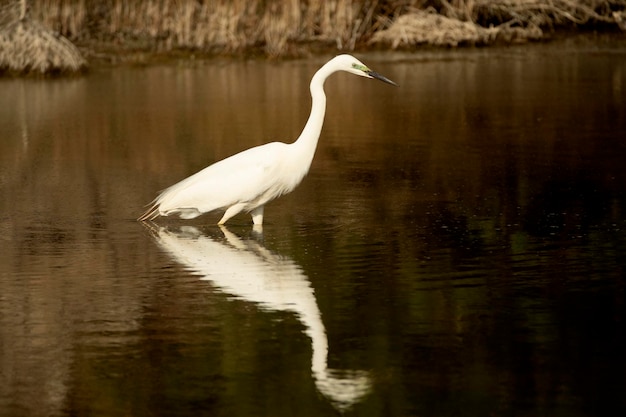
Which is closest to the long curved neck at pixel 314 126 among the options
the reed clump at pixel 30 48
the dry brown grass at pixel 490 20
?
the reed clump at pixel 30 48

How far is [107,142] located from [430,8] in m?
8.79

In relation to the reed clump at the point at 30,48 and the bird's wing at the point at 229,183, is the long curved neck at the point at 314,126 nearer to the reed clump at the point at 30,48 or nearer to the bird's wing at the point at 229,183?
the bird's wing at the point at 229,183

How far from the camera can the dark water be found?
6.15m

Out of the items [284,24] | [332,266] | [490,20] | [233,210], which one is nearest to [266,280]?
[332,266]

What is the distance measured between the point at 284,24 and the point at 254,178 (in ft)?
37.5

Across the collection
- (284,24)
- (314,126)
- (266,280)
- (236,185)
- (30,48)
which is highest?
(284,24)

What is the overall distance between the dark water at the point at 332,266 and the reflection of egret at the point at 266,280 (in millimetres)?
20

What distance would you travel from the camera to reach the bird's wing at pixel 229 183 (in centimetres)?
941

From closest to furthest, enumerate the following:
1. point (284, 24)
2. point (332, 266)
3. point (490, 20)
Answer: point (332, 266)
point (284, 24)
point (490, 20)

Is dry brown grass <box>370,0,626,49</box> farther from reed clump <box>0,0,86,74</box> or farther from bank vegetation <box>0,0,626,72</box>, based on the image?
reed clump <box>0,0,86,74</box>

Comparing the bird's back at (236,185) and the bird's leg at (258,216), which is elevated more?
the bird's back at (236,185)

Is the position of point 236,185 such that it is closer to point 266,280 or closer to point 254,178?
point 254,178

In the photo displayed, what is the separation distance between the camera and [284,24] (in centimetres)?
2058

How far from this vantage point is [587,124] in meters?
14.2
